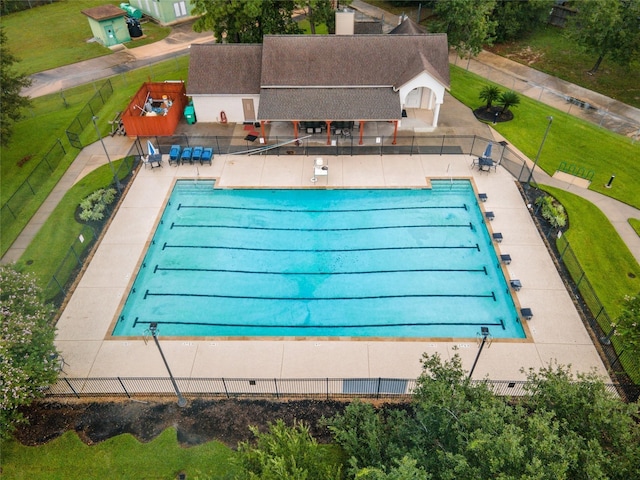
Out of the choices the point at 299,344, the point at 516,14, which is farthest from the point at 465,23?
the point at 299,344

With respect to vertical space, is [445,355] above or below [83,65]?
below

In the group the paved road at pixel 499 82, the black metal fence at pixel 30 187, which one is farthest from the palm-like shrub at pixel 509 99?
the black metal fence at pixel 30 187

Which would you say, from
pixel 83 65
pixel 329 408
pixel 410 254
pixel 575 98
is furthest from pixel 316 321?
pixel 83 65

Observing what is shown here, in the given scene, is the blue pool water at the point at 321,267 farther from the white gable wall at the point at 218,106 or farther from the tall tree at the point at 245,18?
the tall tree at the point at 245,18

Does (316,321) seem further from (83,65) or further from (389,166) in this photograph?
(83,65)

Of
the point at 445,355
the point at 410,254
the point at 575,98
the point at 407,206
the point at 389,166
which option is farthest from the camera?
the point at 575,98
